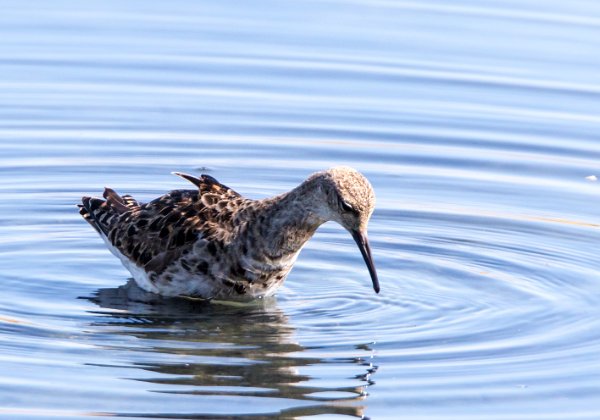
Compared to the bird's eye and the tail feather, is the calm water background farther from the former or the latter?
the bird's eye

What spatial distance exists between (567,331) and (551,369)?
958mm

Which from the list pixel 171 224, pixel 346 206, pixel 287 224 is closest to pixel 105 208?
pixel 171 224

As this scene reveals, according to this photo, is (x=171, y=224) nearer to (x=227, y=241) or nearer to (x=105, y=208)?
(x=227, y=241)

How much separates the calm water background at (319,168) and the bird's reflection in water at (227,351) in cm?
3

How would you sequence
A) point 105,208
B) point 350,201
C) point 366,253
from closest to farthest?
point 350,201, point 366,253, point 105,208

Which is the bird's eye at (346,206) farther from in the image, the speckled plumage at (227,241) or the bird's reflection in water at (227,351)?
the bird's reflection in water at (227,351)

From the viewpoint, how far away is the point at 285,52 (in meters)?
18.1

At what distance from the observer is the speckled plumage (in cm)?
1170

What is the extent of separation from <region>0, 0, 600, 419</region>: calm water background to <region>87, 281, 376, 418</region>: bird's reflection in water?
0.08 ft

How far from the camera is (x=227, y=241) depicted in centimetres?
1178

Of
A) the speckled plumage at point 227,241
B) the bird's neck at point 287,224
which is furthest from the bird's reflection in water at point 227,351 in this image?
the bird's neck at point 287,224

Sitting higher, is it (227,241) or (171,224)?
(171,224)

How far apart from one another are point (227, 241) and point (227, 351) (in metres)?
1.65

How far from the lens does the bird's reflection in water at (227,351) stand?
936 cm
